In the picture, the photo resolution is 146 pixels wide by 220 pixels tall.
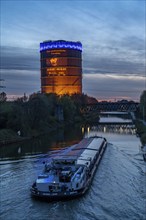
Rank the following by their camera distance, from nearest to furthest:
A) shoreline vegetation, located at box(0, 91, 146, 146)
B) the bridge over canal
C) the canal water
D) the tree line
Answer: the canal water < shoreline vegetation, located at box(0, 91, 146, 146) < the tree line < the bridge over canal

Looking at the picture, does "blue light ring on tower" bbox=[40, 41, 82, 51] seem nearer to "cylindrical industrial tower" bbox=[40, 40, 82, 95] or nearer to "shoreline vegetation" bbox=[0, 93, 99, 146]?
"cylindrical industrial tower" bbox=[40, 40, 82, 95]

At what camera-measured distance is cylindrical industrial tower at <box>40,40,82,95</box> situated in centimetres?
17588

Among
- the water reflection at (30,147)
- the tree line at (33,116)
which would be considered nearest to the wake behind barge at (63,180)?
the water reflection at (30,147)

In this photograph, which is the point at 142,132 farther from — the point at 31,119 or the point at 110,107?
the point at 110,107

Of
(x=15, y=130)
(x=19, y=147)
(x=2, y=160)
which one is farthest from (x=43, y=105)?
(x=2, y=160)


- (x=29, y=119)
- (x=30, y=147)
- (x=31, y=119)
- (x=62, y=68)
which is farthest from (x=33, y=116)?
(x=62, y=68)

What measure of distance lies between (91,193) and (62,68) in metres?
146

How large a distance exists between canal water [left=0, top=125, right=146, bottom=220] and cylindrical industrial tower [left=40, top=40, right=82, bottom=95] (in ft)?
410

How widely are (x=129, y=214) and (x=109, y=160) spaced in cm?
2177

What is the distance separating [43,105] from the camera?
8756 cm

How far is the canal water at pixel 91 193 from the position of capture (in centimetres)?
2622

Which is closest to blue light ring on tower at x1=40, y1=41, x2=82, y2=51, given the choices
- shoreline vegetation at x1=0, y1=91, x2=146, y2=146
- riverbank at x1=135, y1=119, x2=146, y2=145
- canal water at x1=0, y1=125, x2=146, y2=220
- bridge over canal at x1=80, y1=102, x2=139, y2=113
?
bridge over canal at x1=80, y1=102, x2=139, y2=113

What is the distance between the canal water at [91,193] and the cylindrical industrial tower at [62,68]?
125m

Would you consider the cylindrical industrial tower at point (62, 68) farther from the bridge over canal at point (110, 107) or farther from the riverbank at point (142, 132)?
the riverbank at point (142, 132)
